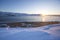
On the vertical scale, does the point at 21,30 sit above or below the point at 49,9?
below

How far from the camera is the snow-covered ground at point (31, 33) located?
57.1 inches

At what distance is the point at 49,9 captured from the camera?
1534 mm

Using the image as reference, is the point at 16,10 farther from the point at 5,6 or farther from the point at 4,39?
the point at 4,39

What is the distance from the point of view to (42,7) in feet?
5.02

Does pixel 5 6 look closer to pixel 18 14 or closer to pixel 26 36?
pixel 18 14

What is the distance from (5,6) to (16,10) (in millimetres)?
159

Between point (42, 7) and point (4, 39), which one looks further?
point (42, 7)

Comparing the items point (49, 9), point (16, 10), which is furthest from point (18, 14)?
point (49, 9)

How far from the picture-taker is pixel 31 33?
1484 millimetres

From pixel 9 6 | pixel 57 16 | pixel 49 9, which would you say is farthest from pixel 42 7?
pixel 9 6

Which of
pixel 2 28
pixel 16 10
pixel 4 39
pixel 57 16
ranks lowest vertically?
pixel 4 39

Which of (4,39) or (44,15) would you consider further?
(44,15)

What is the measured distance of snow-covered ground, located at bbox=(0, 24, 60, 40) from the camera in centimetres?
145

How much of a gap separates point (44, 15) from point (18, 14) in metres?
0.36
